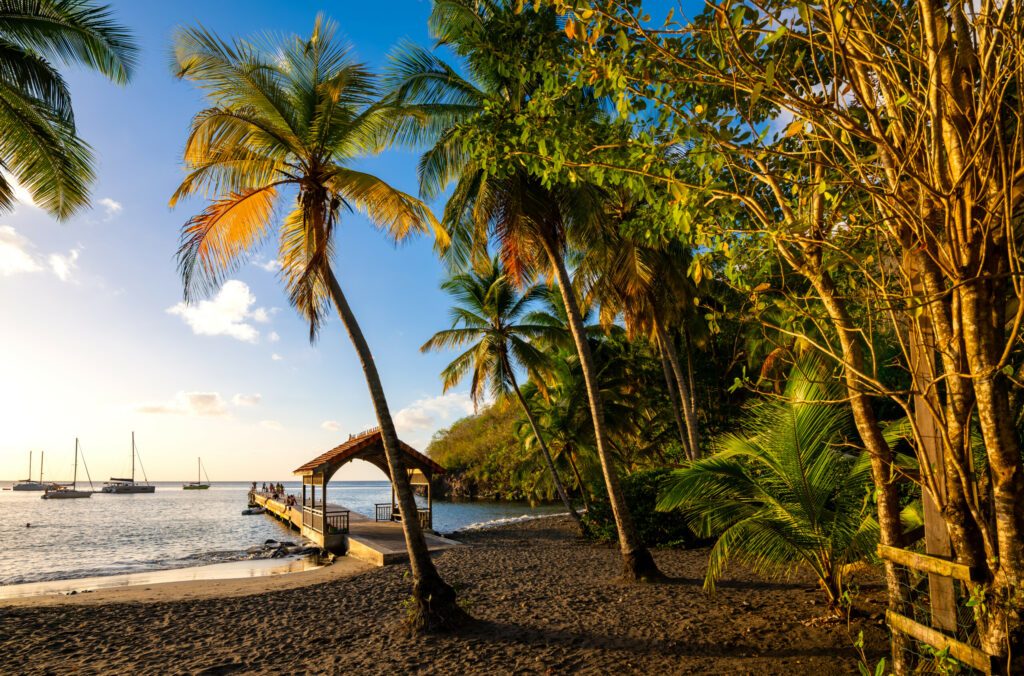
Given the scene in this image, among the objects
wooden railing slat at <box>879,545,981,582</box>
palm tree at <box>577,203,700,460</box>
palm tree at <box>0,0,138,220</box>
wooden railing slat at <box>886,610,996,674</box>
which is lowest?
wooden railing slat at <box>886,610,996,674</box>

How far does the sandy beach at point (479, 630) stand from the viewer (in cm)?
581

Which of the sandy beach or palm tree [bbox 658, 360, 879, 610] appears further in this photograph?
palm tree [bbox 658, 360, 879, 610]

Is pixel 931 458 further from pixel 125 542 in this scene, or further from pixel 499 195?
pixel 125 542

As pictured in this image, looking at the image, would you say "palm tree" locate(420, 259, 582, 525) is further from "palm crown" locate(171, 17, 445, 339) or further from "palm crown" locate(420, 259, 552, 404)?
"palm crown" locate(171, 17, 445, 339)

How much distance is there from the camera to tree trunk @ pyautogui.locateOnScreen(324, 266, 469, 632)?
713 centimetres

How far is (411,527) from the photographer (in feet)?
24.9

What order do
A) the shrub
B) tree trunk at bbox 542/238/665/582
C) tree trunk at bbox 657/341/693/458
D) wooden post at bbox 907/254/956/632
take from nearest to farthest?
1. wooden post at bbox 907/254/956/632
2. tree trunk at bbox 542/238/665/582
3. the shrub
4. tree trunk at bbox 657/341/693/458

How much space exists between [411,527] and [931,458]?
599 cm

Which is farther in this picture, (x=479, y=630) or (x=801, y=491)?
(x=479, y=630)

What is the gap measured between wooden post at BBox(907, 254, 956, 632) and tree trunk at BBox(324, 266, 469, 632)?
212 inches

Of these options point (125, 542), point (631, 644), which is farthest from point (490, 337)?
point (125, 542)

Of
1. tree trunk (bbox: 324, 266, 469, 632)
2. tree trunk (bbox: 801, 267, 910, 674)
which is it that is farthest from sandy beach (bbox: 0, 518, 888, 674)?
A: tree trunk (bbox: 801, 267, 910, 674)

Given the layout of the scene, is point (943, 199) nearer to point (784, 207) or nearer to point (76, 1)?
point (784, 207)

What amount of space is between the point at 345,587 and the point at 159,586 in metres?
5.57
